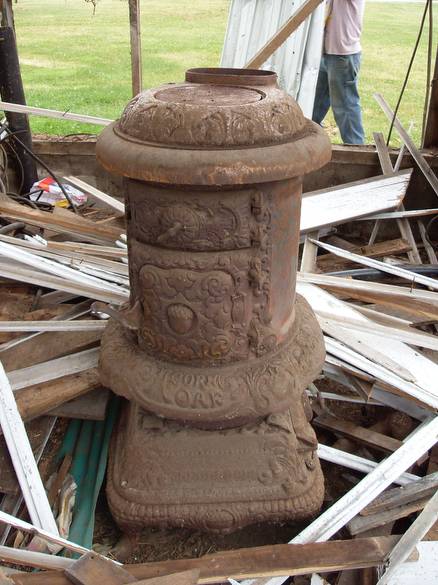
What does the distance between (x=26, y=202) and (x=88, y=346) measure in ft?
6.22

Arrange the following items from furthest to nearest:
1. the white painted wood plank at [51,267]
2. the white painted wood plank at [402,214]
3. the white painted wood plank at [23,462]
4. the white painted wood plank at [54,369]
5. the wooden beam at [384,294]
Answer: the white painted wood plank at [402,214] < the wooden beam at [384,294] < the white painted wood plank at [51,267] < the white painted wood plank at [54,369] < the white painted wood plank at [23,462]

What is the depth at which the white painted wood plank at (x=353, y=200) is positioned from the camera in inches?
153

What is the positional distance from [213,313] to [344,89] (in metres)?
3.85

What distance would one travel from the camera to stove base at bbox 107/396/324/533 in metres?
1.99

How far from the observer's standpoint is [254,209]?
174 centimetres

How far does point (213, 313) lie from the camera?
6.14 ft

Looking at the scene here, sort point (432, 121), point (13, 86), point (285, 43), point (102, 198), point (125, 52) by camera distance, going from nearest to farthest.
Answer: point (102, 198) → point (13, 86) → point (432, 121) → point (285, 43) → point (125, 52)

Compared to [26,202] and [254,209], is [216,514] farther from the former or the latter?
[26,202]

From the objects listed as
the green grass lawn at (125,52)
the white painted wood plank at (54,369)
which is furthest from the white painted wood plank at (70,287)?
the green grass lawn at (125,52)

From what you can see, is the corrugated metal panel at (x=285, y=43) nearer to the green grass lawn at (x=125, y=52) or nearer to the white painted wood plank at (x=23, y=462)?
the green grass lawn at (x=125, y=52)

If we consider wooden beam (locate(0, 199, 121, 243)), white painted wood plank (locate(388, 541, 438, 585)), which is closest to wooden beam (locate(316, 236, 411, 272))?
wooden beam (locate(0, 199, 121, 243))

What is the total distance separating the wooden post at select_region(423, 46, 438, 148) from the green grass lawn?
218 cm

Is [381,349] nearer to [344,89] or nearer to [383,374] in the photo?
[383,374]

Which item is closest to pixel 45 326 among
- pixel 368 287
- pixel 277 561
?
pixel 277 561
